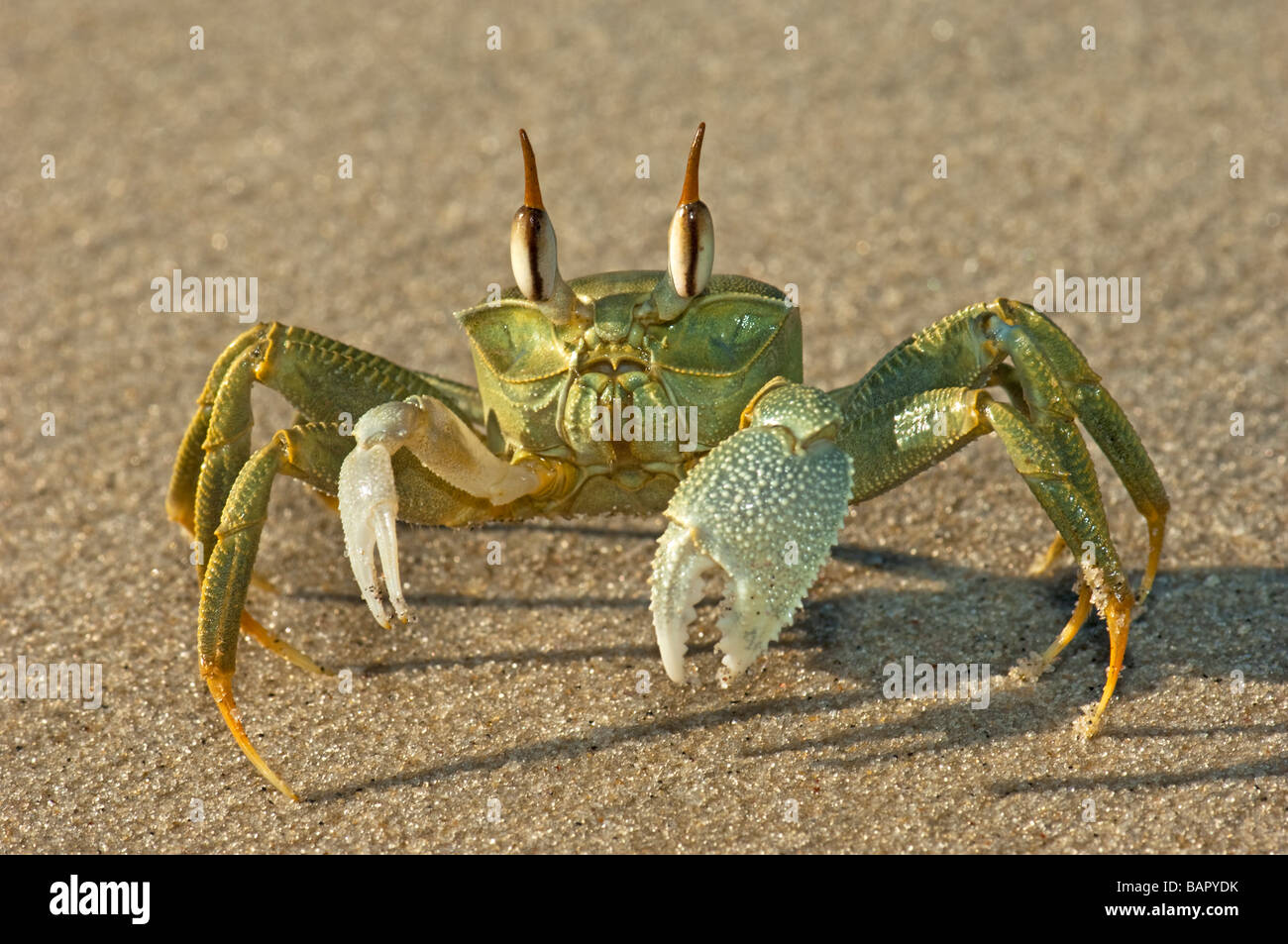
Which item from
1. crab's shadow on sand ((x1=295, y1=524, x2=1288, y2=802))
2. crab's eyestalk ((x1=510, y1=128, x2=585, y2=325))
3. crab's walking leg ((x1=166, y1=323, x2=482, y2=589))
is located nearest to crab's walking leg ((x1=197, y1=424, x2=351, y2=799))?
crab's walking leg ((x1=166, y1=323, x2=482, y2=589))

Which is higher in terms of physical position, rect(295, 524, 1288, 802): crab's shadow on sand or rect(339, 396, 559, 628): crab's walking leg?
rect(339, 396, 559, 628): crab's walking leg

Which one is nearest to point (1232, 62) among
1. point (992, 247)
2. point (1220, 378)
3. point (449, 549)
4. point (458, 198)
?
point (992, 247)

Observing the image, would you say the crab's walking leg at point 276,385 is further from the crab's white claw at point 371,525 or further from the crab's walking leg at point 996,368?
the crab's walking leg at point 996,368

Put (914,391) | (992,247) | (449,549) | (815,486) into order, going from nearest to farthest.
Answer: (815,486) → (914,391) → (449,549) → (992,247)

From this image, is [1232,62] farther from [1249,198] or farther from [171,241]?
[171,241]

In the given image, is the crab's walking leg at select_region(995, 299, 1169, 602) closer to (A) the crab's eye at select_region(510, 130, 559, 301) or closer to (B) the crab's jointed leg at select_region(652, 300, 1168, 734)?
(B) the crab's jointed leg at select_region(652, 300, 1168, 734)

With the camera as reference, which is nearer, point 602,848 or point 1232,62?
point 602,848

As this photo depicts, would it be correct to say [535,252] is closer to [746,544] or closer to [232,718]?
[746,544]
